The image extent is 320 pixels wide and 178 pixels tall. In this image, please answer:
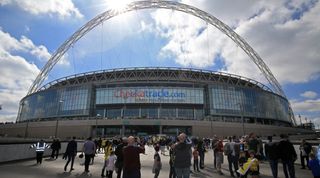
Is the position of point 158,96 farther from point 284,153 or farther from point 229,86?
point 284,153

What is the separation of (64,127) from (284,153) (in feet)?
262

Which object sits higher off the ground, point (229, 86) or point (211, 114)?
point (229, 86)

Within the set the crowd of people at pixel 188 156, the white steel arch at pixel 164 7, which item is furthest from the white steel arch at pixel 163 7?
the crowd of people at pixel 188 156

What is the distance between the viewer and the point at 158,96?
88.0 metres

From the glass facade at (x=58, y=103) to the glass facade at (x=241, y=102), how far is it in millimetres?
43384

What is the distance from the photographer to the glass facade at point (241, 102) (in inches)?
3578

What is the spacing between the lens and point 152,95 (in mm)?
88250

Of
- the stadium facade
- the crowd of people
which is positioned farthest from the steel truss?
the crowd of people

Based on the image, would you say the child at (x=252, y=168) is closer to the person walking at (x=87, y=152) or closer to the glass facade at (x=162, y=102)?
the person walking at (x=87, y=152)

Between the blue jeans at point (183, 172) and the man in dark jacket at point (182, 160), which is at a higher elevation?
the man in dark jacket at point (182, 160)

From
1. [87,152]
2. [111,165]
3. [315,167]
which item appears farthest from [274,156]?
[87,152]

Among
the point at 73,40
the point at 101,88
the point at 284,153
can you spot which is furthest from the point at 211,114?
the point at 284,153

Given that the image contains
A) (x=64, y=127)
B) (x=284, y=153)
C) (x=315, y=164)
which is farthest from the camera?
(x=64, y=127)

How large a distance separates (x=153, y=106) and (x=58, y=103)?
34578 millimetres
